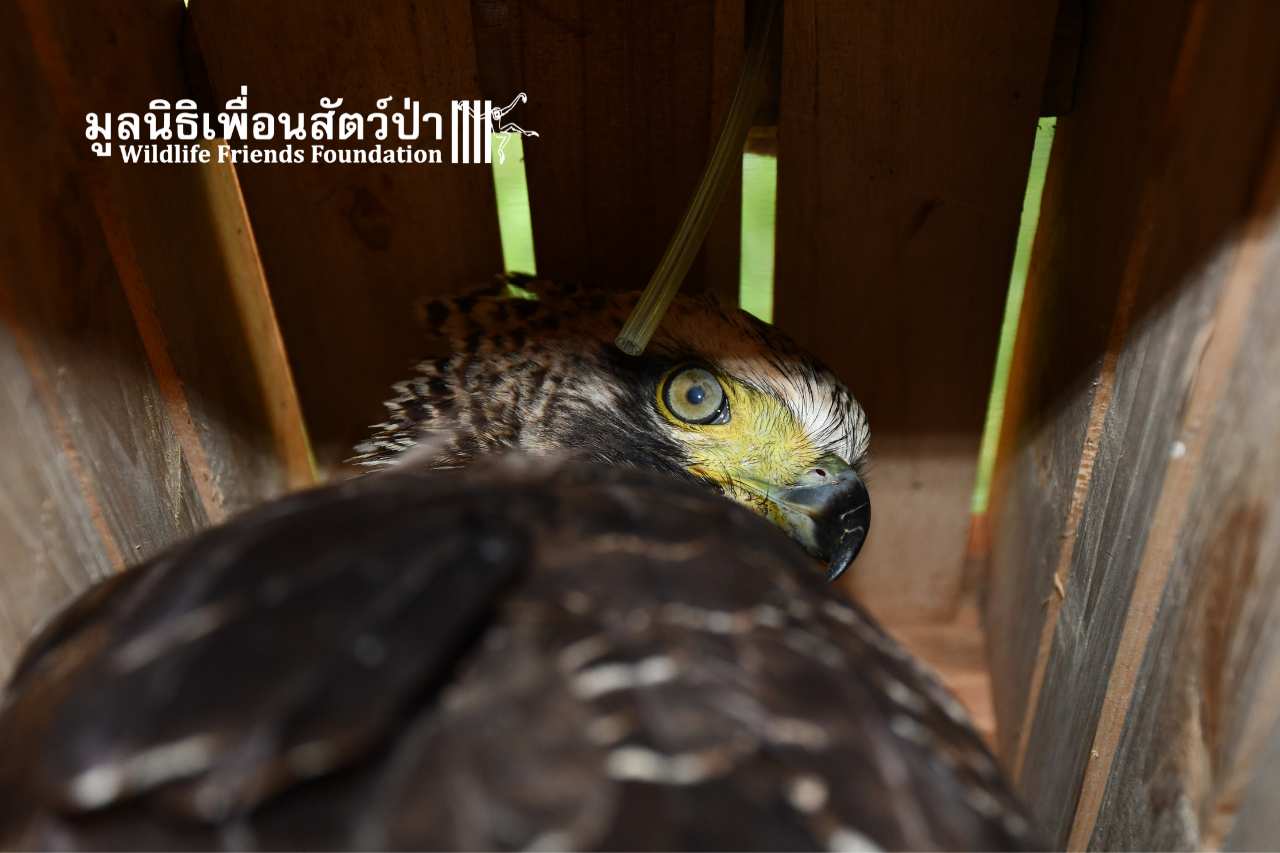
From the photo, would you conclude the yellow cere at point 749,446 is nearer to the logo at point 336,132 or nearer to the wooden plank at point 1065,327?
the wooden plank at point 1065,327

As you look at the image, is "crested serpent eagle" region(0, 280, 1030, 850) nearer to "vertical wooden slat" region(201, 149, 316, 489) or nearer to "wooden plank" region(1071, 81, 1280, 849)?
"wooden plank" region(1071, 81, 1280, 849)

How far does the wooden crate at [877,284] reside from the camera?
112 cm

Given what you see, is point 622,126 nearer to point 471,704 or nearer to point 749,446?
point 749,446

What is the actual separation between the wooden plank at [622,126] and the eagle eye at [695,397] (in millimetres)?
238

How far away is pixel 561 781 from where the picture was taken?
0.82 metres

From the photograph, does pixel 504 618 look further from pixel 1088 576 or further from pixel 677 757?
pixel 1088 576

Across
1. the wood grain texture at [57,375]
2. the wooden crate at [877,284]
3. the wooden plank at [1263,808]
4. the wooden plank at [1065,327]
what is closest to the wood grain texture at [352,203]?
the wooden crate at [877,284]

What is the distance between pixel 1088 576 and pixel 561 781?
3.65 feet

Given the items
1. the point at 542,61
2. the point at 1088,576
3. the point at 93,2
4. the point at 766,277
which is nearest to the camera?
the point at 93,2

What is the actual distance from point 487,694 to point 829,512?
1.20 m

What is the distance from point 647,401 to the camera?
2018mm

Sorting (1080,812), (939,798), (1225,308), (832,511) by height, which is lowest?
(1080,812)

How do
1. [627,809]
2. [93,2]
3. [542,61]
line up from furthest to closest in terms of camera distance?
[542,61], [93,2], [627,809]

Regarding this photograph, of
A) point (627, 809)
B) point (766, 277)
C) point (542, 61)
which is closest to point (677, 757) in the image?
point (627, 809)
